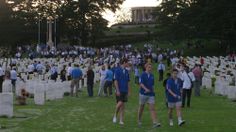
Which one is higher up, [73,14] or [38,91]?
[73,14]

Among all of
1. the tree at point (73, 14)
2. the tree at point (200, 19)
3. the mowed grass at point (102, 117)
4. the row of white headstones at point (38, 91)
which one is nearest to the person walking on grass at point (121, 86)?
the mowed grass at point (102, 117)

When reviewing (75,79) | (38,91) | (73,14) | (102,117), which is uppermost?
(73,14)

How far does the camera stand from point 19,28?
100438 mm

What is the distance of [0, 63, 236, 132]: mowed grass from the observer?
1938 centimetres

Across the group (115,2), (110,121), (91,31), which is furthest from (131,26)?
(110,121)

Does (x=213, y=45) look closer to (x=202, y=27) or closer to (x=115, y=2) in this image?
(x=202, y=27)

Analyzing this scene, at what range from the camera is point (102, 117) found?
22797 millimetres

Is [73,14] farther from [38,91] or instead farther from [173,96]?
[173,96]

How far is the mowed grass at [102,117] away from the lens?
19.4 metres

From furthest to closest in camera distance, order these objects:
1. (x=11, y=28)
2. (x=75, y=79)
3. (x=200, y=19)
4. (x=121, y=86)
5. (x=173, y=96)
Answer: (x=11, y=28), (x=200, y=19), (x=75, y=79), (x=173, y=96), (x=121, y=86)

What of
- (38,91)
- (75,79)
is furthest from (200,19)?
(38,91)

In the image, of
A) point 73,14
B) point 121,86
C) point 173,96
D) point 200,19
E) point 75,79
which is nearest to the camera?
point 121,86

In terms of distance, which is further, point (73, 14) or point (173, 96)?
point (73, 14)

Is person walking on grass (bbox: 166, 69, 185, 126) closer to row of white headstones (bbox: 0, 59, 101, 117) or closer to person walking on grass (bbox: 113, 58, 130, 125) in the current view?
person walking on grass (bbox: 113, 58, 130, 125)
